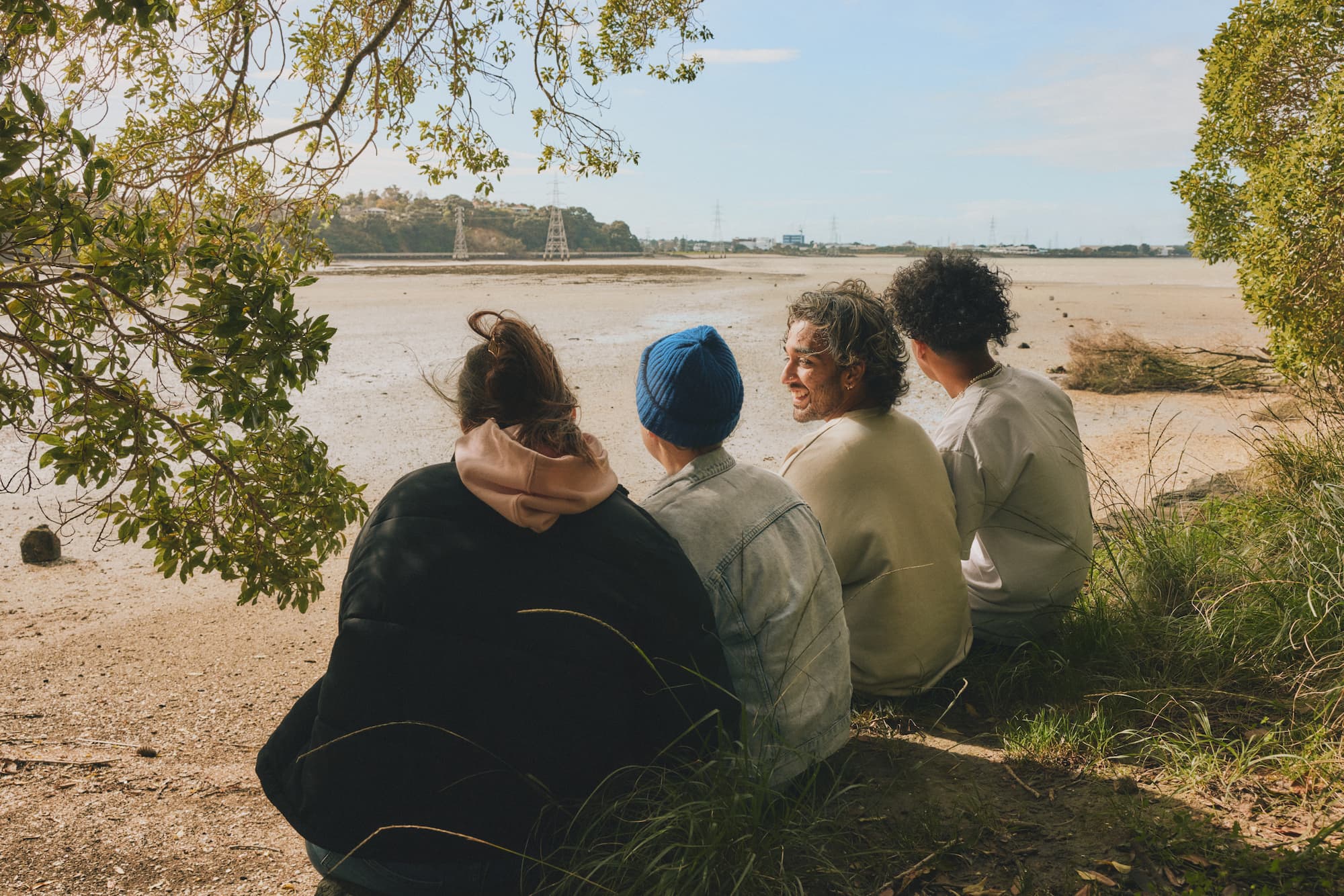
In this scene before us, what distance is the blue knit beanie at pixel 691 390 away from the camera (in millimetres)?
2475

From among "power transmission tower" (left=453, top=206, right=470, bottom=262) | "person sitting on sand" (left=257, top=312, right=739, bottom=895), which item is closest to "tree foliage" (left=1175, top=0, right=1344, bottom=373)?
"person sitting on sand" (left=257, top=312, right=739, bottom=895)

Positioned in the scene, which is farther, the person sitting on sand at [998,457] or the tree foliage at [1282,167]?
the tree foliage at [1282,167]

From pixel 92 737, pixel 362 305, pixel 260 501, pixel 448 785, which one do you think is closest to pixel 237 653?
pixel 92 737

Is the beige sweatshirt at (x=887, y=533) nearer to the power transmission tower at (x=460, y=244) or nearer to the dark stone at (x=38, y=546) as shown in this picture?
the dark stone at (x=38, y=546)

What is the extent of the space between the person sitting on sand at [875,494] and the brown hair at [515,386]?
1.08m

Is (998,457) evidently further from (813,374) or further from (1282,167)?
(1282,167)

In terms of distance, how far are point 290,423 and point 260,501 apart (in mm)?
281

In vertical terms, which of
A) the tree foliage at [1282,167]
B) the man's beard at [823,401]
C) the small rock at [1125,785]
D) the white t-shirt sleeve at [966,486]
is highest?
the tree foliage at [1282,167]

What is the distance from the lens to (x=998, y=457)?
339cm

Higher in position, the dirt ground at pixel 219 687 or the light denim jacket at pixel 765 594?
the light denim jacket at pixel 765 594

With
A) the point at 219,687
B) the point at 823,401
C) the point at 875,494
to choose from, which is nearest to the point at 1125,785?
the point at 875,494

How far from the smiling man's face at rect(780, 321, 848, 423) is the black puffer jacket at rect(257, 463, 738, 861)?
117 cm

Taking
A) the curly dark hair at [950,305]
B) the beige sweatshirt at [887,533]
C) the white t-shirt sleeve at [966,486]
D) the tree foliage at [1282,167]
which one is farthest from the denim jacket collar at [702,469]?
the tree foliage at [1282,167]

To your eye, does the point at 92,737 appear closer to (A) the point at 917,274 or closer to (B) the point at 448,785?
(B) the point at 448,785
